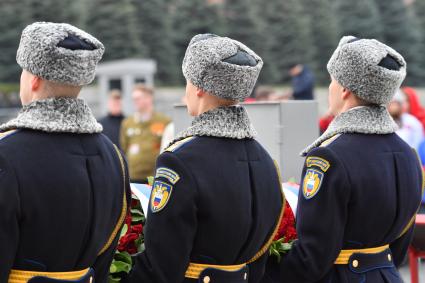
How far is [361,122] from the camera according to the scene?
12.5 feet

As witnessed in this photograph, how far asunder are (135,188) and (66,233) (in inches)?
34.1

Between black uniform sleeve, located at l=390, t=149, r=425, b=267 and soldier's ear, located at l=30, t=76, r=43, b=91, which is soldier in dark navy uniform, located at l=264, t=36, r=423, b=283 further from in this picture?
soldier's ear, located at l=30, t=76, r=43, b=91

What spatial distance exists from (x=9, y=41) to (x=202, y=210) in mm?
27559

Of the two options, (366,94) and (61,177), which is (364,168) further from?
(61,177)

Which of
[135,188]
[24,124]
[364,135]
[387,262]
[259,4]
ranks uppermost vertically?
[24,124]

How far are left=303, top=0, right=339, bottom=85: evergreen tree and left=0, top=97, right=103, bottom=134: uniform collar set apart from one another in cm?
3413

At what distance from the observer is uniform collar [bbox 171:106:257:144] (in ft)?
11.3

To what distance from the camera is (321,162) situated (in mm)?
3707

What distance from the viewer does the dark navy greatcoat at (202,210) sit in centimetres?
329

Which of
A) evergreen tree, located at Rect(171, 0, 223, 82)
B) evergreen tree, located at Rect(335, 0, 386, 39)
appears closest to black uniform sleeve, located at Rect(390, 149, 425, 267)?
evergreen tree, located at Rect(171, 0, 223, 82)

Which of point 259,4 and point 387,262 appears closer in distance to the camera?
point 387,262

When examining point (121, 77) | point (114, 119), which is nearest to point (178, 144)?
point (114, 119)

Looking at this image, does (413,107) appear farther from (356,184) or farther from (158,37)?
(158,37)

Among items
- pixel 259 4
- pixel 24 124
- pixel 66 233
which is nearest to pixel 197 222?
pixel 66 233
